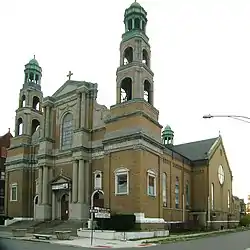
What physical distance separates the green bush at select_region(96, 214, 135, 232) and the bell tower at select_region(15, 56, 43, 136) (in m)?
22.2

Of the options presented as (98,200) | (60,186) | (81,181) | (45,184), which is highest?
(81,181)

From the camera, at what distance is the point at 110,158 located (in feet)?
135

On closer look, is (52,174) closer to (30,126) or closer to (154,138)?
(30,126)

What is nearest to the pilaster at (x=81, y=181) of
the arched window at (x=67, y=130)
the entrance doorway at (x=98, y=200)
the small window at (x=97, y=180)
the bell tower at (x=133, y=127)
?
the small window at (x=97, y=180)

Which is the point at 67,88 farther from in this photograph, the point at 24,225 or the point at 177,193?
the point at 177,193

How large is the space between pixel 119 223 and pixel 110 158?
282 inches

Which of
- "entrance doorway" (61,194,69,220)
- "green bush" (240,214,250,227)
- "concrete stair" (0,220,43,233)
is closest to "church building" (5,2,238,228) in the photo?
"entrance doorway" (61,194,69,220)

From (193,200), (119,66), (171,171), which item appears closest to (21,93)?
(119,66)

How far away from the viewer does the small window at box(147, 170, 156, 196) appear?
130 ft

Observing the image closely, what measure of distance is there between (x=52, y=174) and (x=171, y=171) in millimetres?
13732

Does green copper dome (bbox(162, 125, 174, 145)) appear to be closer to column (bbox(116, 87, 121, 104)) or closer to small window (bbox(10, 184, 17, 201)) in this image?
small window (bbox(10, 184, 17, 201))

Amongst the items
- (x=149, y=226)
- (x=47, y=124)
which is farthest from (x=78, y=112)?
(x=149, y=226)

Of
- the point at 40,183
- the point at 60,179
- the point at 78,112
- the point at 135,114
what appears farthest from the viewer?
the point at 40,183

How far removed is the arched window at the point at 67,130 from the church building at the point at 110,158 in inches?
4.5
